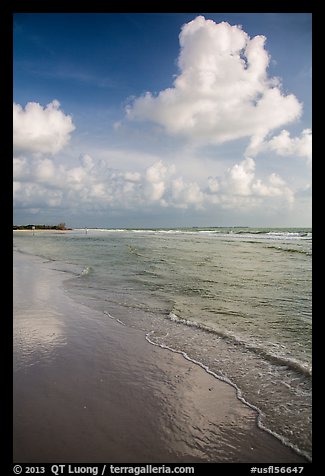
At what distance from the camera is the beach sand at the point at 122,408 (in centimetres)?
289

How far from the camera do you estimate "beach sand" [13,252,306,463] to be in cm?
289

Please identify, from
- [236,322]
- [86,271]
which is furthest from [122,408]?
[86,271]

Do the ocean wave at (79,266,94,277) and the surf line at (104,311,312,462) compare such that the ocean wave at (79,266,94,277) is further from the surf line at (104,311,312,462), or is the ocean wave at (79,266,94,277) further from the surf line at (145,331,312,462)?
the surf line at (145,331,312,462)

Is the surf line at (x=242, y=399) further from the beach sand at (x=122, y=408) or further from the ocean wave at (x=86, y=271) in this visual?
the ocean wave at (x=86, y=271)

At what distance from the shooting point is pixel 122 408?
351 centimetres

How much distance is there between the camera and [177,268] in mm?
14727

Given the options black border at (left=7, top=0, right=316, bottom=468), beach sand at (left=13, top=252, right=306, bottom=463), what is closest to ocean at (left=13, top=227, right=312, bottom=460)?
beach sand at (left=13, top=252, right=306, bottom=463)

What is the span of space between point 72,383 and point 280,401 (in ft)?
8.80

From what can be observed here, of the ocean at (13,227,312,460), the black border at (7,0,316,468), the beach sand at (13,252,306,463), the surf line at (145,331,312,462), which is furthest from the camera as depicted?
the ocean at (13,227,312,460)

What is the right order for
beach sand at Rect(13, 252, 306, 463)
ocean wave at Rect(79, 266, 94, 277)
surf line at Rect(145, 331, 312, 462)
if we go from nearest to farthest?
beach sand at Rect(13, 252, 306, 463)
surf line at Rect(145, 331, 312, 462)
ocean wave at Rect(79, 266, 94, 277)
